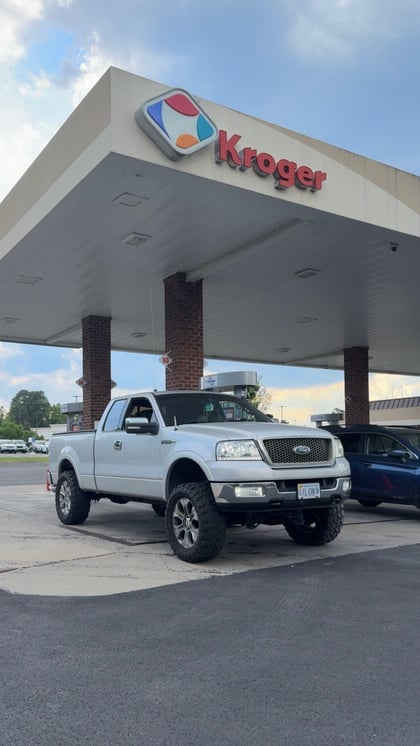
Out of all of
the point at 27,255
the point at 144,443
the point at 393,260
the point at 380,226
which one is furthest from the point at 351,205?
the point at 27,255

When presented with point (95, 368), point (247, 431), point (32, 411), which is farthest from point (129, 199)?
point (32, 411)

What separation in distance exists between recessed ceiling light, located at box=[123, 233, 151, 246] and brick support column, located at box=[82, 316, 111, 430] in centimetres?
701

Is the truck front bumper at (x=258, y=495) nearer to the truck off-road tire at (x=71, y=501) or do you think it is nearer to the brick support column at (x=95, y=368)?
the truck off-road tire at (x=71, y=501)

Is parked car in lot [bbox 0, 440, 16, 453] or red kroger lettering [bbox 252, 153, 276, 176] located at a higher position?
red kroger lettering [bbox 252, 153, 276, 176]

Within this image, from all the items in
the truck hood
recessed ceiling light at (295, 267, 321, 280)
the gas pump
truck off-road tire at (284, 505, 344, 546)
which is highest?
recessed ceiling light at (295, 267, 321, 280)

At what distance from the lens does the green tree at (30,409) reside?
577 ft

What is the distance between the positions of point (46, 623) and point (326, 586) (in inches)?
101

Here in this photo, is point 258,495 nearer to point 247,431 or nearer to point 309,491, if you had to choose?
point 309,491

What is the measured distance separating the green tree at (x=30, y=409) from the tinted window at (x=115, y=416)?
16835 centimetres

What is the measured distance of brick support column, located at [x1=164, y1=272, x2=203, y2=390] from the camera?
1398cm

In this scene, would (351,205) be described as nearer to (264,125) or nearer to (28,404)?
(264,125)

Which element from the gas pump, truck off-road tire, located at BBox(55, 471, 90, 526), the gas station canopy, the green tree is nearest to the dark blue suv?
the gas pump

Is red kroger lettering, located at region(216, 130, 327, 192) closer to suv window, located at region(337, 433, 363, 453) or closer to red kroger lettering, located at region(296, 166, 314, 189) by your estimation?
red kroger lettering, located at region(296, 166, 314, 189)

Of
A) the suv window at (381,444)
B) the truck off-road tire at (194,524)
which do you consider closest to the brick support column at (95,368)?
the suv window at (381,444)
